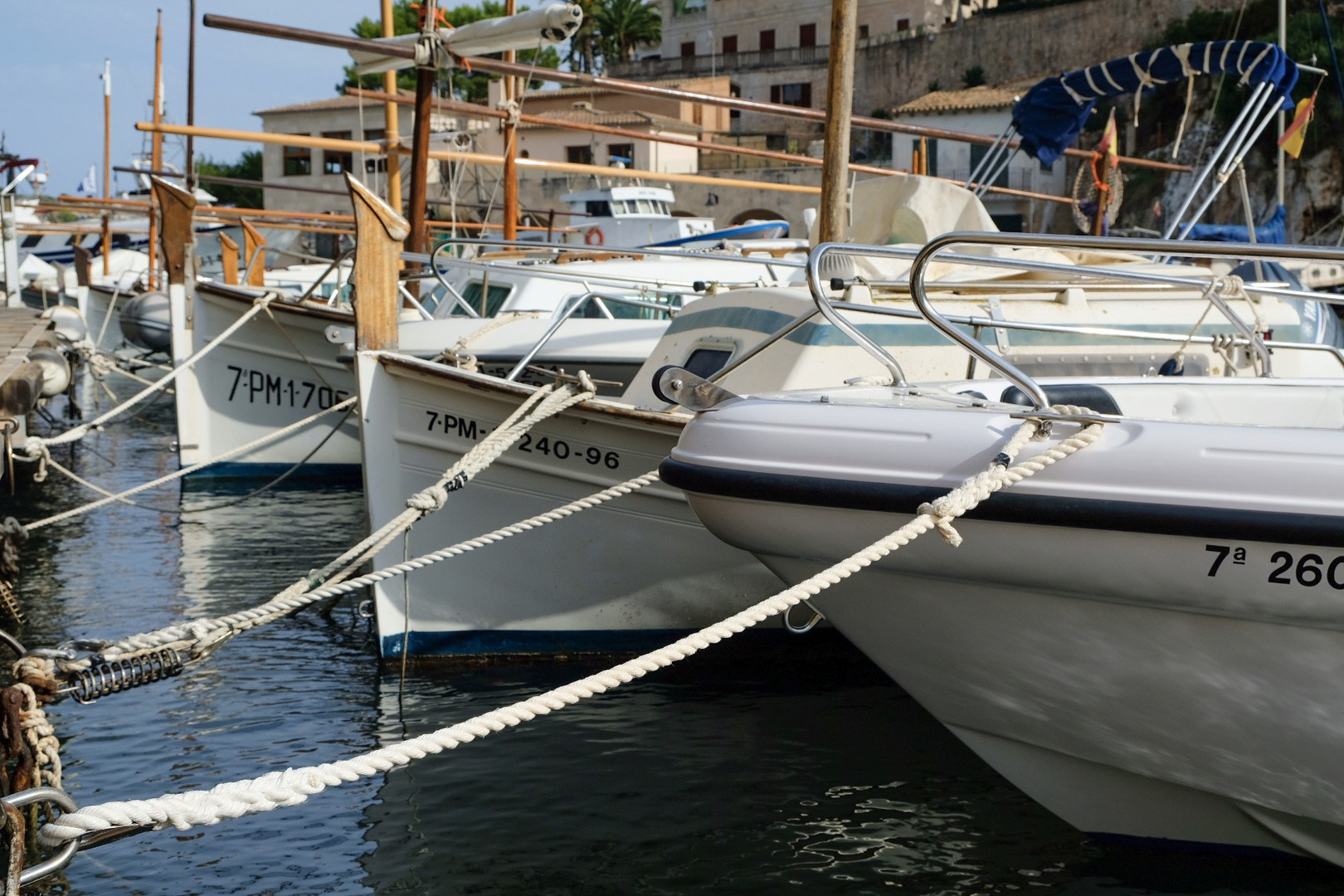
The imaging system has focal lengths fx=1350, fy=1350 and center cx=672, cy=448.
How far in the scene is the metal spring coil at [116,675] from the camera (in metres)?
4.32

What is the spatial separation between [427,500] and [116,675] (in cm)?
213

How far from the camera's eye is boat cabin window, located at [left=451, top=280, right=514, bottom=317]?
13.4 meters

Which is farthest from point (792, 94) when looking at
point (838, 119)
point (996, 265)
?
point (996, 265)

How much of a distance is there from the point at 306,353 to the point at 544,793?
9359mm

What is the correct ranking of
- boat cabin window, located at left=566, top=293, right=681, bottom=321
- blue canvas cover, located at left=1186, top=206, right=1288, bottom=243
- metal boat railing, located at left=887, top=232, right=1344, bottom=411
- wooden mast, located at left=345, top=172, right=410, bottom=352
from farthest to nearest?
1. blue canvas cover, located at left=1186, top=206, right=1288, bottom=243
2. boat cabin window, located at left=566, top=293, right=681, bottom=321
3. wooden mast, located at left=345, top=172, right=410, bottom=352
4. metal boat railing, located at left=887, top=232, right=1344, bottom=411

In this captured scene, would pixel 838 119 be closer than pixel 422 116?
Yes

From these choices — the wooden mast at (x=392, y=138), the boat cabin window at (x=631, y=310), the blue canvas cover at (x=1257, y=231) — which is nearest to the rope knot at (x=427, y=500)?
the boat cabin window at (x=631, y=310)

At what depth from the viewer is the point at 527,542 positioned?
7367mm

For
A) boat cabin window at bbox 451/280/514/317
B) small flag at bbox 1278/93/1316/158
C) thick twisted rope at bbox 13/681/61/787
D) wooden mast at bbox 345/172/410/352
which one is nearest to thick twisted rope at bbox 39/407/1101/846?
thick twisted rope at bbox 13/681/61/787

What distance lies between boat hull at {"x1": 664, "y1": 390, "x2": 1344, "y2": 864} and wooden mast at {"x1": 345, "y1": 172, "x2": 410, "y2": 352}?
120 inches

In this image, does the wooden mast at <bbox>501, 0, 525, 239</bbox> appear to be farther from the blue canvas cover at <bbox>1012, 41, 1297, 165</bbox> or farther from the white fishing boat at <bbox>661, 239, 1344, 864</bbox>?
the white fishing boat at <bbox>661, 239, 1344, 864</bbox>

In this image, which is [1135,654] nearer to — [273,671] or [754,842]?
[754,842]

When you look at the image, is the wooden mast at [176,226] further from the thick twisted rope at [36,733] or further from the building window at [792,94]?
the building window at [792,94]

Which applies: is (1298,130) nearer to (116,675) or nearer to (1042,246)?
(1042,246)
